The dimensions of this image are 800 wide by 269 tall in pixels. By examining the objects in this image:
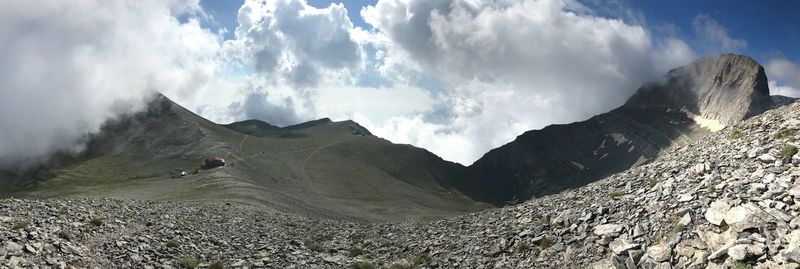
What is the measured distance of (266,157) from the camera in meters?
185

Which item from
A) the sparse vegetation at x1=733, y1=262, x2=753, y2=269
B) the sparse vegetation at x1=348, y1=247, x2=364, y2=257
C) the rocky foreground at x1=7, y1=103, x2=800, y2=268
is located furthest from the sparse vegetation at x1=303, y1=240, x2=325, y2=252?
the sparse vegetation at x1=733, y1=262, x2=753, y2=269

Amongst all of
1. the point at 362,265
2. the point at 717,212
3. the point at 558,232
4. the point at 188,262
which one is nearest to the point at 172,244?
the point at 188,262

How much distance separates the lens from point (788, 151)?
23391 mm

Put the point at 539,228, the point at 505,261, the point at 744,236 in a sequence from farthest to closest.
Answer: the point at 539,228 < the point at 505,261 < the point at 744,236

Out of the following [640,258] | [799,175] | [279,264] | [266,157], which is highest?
[266,157]

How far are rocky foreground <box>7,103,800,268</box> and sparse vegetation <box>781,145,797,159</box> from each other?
2.3 inches

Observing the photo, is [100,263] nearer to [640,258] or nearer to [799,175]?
[640,258]

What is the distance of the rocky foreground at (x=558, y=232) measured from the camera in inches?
754

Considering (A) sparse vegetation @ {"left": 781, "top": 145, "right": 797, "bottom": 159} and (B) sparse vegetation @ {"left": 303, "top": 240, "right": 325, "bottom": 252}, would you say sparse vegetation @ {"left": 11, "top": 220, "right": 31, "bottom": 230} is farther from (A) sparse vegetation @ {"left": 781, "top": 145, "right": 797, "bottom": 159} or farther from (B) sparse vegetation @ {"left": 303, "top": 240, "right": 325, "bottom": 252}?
(A) sparse vegetation @ {"left": 781, "top": 145, "right": 797, "bottom": 159}

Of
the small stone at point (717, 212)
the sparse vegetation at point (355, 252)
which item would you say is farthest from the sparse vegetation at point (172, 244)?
the small stone at point (717, 212)

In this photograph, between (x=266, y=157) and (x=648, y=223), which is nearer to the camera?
(x=648, y=223)

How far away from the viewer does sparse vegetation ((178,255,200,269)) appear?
27.3 m

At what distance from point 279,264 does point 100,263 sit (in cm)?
926

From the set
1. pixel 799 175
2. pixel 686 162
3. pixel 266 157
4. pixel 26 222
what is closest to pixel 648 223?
pixel 799 175
